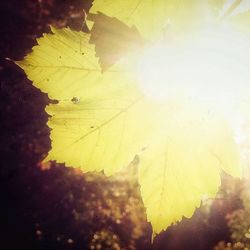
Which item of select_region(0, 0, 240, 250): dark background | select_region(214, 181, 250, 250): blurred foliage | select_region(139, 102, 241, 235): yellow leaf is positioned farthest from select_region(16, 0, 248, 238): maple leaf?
select_region(0, 0, 240, 250): dark background

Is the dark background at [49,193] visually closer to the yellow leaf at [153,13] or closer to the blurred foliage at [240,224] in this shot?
the blurred foliage at [240,224]

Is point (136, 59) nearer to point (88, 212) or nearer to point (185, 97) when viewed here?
point (185, 97)

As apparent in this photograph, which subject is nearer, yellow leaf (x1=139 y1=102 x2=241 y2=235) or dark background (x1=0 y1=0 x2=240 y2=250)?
yellow leaf (x1=139 y1=102 x2=241 y2=235)

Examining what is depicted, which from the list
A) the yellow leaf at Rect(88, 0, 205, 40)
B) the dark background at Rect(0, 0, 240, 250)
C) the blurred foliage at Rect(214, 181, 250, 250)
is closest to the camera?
the yellow leaf at Rect(88, 0, 205, 40)

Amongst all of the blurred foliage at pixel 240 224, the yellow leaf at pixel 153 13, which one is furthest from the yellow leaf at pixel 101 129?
the blurred foliage at pixel 240 224

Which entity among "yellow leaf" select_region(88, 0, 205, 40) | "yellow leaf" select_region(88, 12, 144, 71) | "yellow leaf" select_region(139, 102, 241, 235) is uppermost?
"yellow leaf" select_region(88, 0, 205, 40)

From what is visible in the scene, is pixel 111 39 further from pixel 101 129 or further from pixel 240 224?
pixel 240 224

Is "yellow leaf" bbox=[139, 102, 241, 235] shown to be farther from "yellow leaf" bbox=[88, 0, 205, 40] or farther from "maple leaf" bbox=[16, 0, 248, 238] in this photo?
"yellow leaf" bbox=[88, 0, 205, 40]
